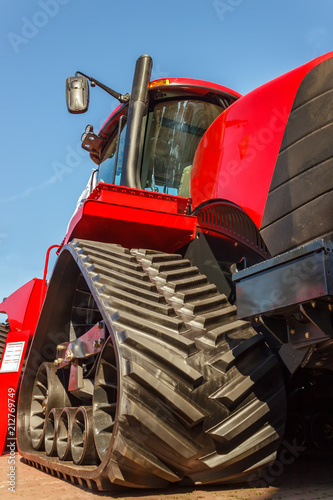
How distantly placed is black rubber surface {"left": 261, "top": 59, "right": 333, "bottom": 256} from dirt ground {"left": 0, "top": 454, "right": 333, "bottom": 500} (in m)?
1.01

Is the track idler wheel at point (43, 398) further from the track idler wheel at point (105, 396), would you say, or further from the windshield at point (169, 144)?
the windshield at point (169, 144)

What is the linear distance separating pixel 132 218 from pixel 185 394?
49.6 inches

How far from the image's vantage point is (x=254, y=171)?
2320 millimetres

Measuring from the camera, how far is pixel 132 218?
307 centimetres

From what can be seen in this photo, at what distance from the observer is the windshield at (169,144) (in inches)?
154

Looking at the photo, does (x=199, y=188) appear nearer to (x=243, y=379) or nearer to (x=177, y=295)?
(x=177, y=295)

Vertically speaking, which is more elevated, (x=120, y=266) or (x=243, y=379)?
(x=120, y=266)

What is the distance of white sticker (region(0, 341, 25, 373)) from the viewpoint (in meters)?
4.31

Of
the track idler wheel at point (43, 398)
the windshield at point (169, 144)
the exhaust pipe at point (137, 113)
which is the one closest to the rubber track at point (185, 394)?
the track idler wheel at point (43, 398)

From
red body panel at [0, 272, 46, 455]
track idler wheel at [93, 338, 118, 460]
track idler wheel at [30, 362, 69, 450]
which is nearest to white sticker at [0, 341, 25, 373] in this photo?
red body panel at [0, 272, 46, 455]

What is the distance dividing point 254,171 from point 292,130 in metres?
0.30

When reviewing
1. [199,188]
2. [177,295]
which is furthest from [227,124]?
[177,295]

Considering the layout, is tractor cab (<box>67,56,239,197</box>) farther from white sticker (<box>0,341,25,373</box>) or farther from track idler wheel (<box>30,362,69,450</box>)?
white sticker (<box>0,341,25,373</box>)

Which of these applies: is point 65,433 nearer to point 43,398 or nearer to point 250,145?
point 43,398
